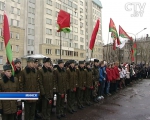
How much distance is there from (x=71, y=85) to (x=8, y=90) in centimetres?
296

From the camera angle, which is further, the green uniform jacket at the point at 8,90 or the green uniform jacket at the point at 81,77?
the green uniform jacket at the point at 81,77

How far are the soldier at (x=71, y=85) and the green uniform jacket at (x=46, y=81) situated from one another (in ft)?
3.94

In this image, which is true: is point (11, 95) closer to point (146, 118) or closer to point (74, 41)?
point (146, 118)

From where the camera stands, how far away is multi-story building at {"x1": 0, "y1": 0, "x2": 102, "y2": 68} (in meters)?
42.7

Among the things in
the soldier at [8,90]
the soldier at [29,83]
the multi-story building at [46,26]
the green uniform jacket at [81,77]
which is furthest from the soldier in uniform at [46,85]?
the multi-story building at [46,26]

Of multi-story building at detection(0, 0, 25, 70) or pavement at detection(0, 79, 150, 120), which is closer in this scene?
pavement at detection(0, 79, 150, 120)

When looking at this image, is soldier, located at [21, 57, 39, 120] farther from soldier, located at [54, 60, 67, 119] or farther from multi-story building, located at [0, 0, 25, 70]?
multi-story building, located at [0, 0, 25, 70]

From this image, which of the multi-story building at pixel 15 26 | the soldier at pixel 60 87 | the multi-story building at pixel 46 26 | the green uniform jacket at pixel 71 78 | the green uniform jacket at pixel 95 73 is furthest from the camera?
the multi-story building at pixel 46 26

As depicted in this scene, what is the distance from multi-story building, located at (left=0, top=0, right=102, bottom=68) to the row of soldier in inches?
1376

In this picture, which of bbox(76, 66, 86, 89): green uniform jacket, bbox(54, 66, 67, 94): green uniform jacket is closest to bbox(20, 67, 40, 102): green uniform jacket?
bbox(54, 66, 67, 94): green uniform jacket

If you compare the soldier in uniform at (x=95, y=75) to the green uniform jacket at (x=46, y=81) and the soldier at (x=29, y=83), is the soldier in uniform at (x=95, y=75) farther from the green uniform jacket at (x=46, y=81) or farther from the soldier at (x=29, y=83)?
the soldier at (x=29, y=83)

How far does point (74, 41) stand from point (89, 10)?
1796cm

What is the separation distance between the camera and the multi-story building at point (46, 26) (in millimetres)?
42719

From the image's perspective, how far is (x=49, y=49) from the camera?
48844 millimetres
